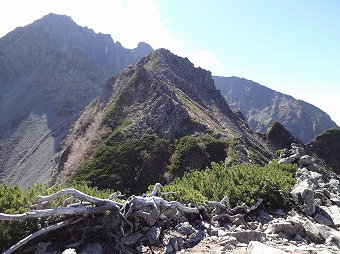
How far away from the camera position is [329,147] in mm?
119312

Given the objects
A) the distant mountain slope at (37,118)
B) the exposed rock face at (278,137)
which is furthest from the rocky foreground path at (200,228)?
the exposed rock face at (278,137)

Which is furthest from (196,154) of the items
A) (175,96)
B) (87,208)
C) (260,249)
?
(260,249)

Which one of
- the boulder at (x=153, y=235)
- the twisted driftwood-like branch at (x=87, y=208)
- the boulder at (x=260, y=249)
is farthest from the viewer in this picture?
the boulder at (x=153, y=235)

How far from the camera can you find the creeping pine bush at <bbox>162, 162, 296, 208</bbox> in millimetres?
14969

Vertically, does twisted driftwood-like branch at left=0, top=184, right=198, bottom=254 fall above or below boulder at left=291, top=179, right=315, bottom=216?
below

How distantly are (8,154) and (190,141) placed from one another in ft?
312

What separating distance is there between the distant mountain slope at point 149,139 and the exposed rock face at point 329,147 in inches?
1119

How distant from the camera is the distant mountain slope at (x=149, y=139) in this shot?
63.0 m

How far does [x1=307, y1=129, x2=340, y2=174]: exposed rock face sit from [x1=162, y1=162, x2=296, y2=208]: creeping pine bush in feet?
346

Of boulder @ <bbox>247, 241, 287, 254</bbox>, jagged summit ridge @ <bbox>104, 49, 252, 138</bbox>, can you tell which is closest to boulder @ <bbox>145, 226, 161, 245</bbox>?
boulder @ <bbox>247, 241, 287, 254</bbox>

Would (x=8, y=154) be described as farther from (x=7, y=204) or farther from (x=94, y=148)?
(x=7, y=204)

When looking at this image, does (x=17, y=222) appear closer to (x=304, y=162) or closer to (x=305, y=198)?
(x=305, y=198)

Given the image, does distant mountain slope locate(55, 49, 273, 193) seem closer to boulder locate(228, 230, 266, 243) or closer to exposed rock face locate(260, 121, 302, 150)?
exposed rock face locate(260, 121, 302, 150)

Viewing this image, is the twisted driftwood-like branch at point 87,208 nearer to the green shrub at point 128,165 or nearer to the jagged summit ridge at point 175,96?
the green shrub at point 128,165
